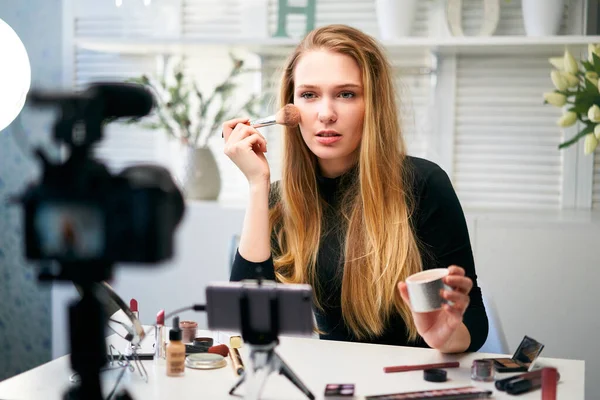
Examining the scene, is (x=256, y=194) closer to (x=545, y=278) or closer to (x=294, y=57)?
(x=294, y=57)

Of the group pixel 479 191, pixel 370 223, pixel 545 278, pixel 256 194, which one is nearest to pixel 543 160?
pixel 479 191

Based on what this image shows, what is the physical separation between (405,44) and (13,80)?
1761 mm

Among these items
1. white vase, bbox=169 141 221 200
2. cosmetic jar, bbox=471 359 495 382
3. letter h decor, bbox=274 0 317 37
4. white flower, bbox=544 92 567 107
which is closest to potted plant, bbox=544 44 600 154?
white flower, bbox=544 92 567 107

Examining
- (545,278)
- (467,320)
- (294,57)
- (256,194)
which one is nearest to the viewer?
(467,320)

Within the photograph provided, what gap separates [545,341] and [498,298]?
0.63ft

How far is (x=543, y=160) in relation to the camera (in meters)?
2.65

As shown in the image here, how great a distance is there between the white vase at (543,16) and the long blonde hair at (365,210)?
0.94 meters

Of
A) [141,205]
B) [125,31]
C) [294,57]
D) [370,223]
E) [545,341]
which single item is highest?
[125,31]

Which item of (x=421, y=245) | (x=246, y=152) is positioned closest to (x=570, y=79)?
(x=421, y=245)

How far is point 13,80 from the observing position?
0.91 m

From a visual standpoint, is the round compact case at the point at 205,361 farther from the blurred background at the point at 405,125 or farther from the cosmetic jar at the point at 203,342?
the blurred background at the point at 405,125

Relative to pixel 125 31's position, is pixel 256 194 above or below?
below

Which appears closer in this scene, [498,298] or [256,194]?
[256,194]

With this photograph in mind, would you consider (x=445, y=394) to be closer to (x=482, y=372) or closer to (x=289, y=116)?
(x=482, y=372)
